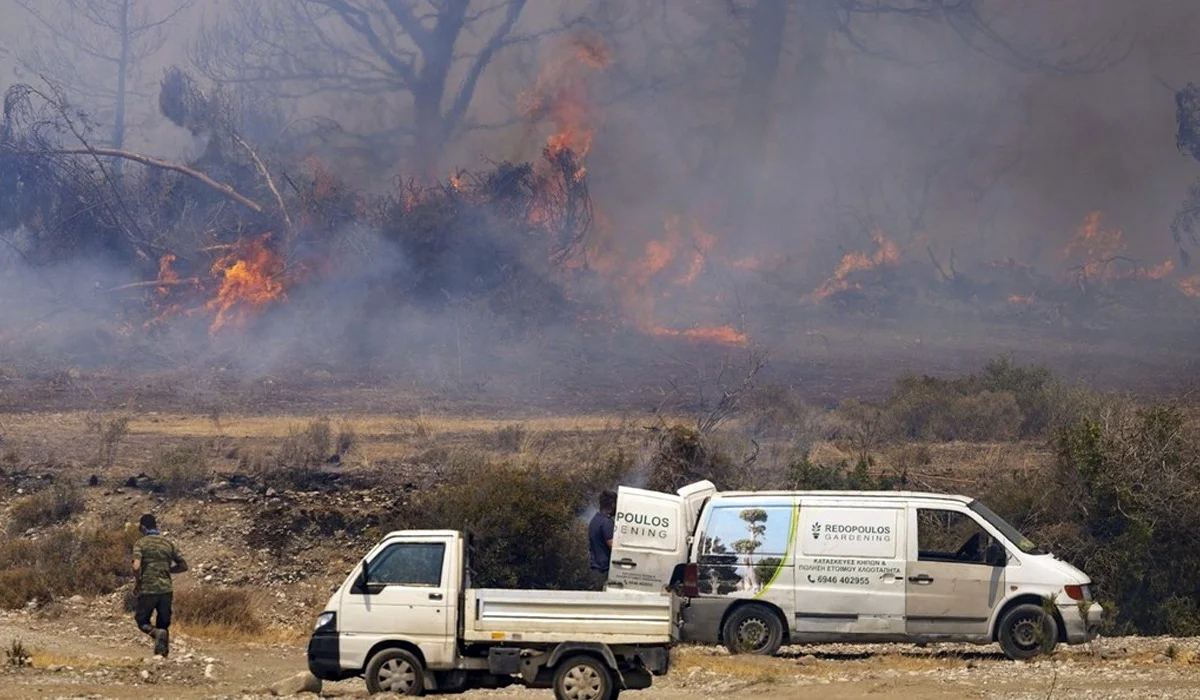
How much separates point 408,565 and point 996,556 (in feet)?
19.4

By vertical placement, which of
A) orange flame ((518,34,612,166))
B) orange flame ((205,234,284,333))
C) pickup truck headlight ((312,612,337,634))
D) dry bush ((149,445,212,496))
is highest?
orange flame ((518,34,612,166))

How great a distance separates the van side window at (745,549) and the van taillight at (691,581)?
53 millimetres

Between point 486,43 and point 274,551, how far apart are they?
28.5 m

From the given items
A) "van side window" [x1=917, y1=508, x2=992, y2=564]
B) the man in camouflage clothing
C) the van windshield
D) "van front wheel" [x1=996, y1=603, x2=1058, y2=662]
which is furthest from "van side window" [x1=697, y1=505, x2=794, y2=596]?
the man in camouflage clothing

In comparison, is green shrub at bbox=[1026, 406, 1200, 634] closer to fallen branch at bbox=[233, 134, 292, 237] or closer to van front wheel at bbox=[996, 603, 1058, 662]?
van front wheel at bbox=[996, 603, 1058, 662]

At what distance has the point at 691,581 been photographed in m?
15.4

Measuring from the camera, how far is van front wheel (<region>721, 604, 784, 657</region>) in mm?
15180

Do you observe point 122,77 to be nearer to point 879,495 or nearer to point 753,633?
point 753,633

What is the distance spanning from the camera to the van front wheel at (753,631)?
15180 mm

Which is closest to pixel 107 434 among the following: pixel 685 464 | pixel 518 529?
pixel 518 529

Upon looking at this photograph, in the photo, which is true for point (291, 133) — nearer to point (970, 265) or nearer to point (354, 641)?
point (970, 265)

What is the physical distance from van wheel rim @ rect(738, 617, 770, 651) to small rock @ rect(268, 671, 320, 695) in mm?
4314

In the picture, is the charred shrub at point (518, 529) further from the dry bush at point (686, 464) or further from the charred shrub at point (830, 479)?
the charred shrub at point (830, 479)

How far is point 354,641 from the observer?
12914 millimetres
